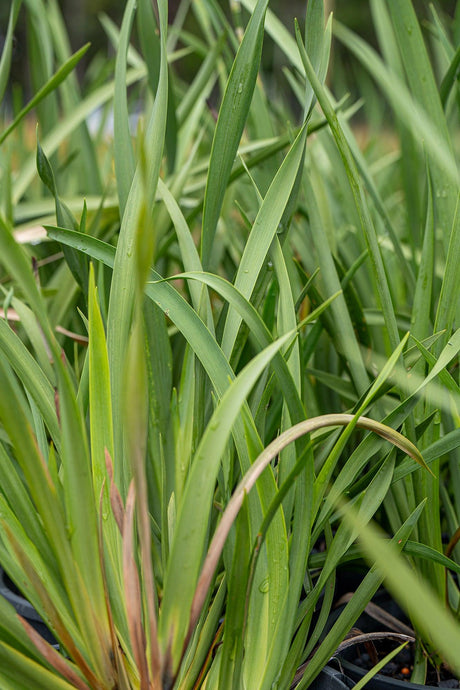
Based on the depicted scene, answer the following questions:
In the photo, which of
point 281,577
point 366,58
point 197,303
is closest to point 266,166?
point 366,58

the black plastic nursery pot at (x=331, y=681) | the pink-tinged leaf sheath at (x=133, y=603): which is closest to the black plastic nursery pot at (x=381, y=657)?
the black plastic nursery pot at (x=331, y=681)

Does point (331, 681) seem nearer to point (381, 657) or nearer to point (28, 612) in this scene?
point (381, 657)

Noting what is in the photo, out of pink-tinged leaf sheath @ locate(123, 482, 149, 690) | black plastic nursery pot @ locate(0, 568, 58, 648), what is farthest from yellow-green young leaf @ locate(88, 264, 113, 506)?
black plastic nursery pot @ locate(0, 568, 58, 648)

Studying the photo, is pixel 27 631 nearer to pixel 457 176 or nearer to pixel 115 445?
pixel 115 445

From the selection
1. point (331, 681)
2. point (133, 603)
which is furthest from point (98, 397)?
point (331, 681)

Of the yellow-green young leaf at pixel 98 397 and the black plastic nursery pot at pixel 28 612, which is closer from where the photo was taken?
the yellow-green young leaf at pixel 98 397

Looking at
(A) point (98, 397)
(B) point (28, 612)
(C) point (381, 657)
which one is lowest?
(C) point (381, 657)

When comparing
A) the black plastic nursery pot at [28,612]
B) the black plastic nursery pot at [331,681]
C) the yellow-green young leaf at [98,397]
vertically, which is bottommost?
the black plastic nursery pot at [331,681]

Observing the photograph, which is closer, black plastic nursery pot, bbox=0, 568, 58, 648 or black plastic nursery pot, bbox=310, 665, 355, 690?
black plastic nursery pot, bbox=310, 665, 355, 690

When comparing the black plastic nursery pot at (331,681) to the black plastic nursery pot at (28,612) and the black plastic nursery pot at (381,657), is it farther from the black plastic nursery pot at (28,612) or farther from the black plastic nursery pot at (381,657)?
the black plastic nursery pot at (28,612)

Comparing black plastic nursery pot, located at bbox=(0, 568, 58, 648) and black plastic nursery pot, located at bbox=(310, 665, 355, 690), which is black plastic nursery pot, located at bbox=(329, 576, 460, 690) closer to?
black plastic nursery pot, located at bbox=(310, 665, 355, 690)

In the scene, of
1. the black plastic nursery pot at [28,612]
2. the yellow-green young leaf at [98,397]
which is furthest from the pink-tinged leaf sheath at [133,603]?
the black plastic nursery pot at [28,612]

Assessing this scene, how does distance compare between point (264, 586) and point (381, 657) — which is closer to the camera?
point (264, 586)

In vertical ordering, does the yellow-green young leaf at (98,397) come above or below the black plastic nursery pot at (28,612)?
above
